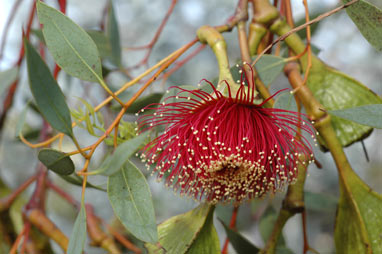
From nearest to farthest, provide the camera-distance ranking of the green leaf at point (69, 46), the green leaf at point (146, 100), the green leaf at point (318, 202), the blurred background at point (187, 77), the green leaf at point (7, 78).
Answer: the green leaf at point (69, 46) < the green leaf at point (146, 100) < the green leaf at point (7, 78) < the green leaf at point (318, 202) < the blurred background at point (187, 77)

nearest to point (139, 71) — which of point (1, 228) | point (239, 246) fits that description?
point (1, 228)

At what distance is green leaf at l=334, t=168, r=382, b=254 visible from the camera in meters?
0.65

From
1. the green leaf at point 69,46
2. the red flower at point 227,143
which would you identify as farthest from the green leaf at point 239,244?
the green leaf at point 69,46

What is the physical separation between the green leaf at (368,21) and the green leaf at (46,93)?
0.35 m

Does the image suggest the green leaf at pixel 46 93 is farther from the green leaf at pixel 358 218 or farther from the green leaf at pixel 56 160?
the green leaf at pixel 358 218

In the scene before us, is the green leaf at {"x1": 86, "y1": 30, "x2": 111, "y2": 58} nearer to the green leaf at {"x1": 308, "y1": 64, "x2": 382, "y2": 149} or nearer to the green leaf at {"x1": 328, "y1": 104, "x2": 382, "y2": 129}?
the green leaf at {"x1": 308, "y1": 64, "x2": 382, "y2": 149}

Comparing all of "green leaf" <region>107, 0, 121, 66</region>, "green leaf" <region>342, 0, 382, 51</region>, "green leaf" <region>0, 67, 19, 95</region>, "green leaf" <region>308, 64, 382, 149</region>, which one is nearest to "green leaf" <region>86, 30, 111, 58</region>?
"green leaf" <region>107, 0, 121, 66</region>

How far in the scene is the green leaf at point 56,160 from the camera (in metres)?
0.52

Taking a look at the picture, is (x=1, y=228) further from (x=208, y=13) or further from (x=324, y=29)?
(x=324, y=29)

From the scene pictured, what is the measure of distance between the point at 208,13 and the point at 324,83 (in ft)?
2.91

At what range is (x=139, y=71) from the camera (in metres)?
1.52

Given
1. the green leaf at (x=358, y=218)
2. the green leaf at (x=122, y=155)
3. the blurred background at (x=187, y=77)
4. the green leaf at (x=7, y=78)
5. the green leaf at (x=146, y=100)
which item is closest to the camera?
the green leaf at (x=122, y=155)

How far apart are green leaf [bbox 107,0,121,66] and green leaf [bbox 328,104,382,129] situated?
54 cm

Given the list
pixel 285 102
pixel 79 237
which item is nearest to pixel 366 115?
pixel 285 102
